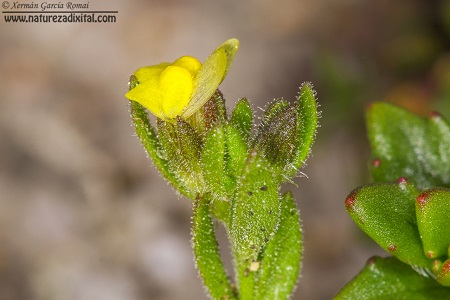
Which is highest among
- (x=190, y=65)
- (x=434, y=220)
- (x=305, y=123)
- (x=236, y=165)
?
(x=190, y=65)

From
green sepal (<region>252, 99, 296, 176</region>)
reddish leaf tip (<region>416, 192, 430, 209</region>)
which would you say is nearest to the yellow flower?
green sepal (<region>252, 99, 296, 176</region>)

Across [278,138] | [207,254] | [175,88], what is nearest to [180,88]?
[175,88]

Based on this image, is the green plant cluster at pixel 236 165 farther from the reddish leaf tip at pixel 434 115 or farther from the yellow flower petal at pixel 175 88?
the reddish leaf tip at pixel 434 115

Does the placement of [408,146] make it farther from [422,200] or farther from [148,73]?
[148,73]

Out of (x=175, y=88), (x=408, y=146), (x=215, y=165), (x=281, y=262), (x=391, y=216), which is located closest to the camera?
(x=175, y=88)

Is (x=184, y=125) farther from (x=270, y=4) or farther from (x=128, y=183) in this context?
(x=270, y=4)

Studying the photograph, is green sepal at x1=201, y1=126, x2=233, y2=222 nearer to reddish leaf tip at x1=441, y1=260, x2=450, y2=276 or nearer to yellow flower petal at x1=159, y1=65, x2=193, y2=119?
yellow flower petal at x1=159, y1=65, x2=193, y2=119

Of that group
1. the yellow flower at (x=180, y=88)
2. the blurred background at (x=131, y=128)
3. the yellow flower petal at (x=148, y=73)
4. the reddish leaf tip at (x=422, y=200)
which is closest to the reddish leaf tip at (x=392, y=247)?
the reddish leaf tip at (x=422, y=200)
